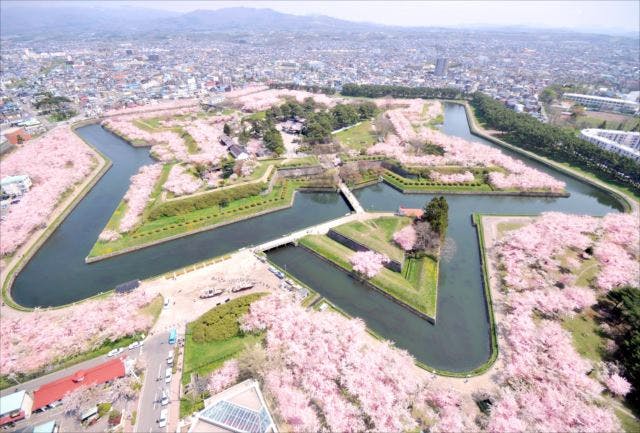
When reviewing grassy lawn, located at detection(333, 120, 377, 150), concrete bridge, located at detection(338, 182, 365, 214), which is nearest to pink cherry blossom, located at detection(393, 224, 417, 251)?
concrete bridge, located at detection(338, 182, 365, 214)

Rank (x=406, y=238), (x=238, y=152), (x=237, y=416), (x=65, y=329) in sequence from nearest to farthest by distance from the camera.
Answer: (x=237, y=416)
(x=65, y=329)
(x=406, y=238)
(x=238, y=152)

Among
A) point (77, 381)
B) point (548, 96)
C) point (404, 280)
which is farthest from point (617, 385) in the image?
point (548, 96)

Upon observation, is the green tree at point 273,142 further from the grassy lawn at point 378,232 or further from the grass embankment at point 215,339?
the grass embankment at point 215,339

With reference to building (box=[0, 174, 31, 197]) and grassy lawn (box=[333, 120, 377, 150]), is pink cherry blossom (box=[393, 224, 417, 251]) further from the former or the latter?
building (box=[0, 174, 31, 197])

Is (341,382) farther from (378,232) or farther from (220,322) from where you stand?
(378,232)

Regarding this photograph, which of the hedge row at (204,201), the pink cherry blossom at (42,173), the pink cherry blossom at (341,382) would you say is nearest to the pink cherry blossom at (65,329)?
the pink cherry blossom at (341,382)

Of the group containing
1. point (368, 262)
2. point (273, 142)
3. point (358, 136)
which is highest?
point (273, 142)

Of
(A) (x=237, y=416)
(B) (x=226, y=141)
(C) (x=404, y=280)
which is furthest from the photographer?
(B) (x=226, y=141)

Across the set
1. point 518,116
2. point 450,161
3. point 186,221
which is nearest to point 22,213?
point 186,221
